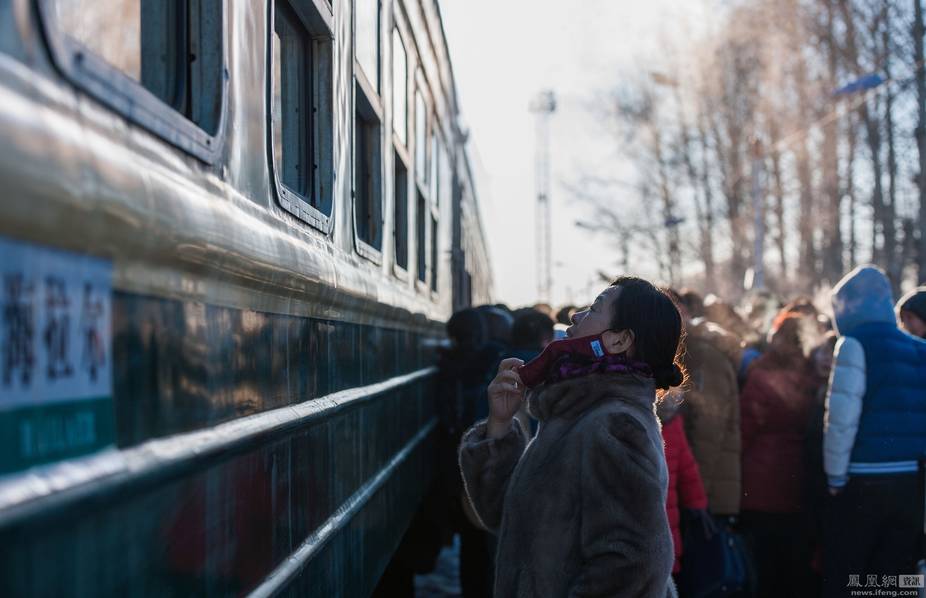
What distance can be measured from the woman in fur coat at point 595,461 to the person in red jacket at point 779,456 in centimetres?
283

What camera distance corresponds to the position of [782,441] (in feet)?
16.9

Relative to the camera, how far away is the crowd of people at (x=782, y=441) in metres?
4.32

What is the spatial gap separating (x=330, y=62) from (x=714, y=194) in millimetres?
29549

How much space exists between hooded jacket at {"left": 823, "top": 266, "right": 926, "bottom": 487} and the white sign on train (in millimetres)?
3680

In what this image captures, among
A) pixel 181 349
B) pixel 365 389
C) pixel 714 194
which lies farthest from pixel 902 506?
pixel 714 194

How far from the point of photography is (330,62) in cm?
289

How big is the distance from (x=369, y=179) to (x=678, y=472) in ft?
5.32

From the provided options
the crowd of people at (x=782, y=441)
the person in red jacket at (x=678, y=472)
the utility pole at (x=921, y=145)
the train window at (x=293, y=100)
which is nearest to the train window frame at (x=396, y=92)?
the crowd of people at (x=782, y=441)

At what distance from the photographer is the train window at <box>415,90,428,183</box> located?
524cm

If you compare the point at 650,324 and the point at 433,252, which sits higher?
the point at 433,252

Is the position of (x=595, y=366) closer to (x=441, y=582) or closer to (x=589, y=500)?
(x=589, y=500)

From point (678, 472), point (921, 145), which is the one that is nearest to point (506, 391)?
point (678, 472)

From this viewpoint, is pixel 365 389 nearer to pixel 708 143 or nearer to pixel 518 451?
pixel 518 451

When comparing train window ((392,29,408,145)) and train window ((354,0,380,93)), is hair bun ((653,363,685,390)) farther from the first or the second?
train window ((392,29,408,145))
